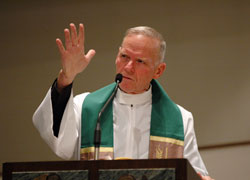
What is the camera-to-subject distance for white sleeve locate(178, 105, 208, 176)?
4.06m

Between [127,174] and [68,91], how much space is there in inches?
43.3

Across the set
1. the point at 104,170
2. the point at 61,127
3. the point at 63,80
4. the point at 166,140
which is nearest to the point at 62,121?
the point at 61,127

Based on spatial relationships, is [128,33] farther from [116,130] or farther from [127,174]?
[127,174]

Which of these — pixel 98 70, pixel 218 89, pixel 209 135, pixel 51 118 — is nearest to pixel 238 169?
pixel 209 135

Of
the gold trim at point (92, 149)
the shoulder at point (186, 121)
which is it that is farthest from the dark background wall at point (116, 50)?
the gold trim at point (92, 149)

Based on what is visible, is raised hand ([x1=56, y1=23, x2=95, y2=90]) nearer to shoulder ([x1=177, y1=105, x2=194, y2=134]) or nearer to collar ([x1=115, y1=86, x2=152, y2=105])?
collar ([x1=115, y1=86, x2=152, y2=105])

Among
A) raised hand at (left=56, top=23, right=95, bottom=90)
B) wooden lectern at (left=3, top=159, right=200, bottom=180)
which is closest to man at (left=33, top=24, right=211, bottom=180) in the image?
raised hand at (left=56, top=23, right=95, bottom=90)

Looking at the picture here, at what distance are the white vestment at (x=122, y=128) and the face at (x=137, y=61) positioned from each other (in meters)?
0.16

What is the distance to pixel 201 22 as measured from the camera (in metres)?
5.76

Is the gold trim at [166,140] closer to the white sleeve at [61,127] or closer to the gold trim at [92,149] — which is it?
the gold trim at [92,149]

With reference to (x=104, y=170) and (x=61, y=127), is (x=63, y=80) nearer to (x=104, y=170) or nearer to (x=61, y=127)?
(x=61, y=127)

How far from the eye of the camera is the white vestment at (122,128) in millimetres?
3645

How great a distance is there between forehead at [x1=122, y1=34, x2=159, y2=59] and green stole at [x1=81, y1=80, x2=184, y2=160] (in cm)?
44

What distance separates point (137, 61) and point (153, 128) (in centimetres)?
60
